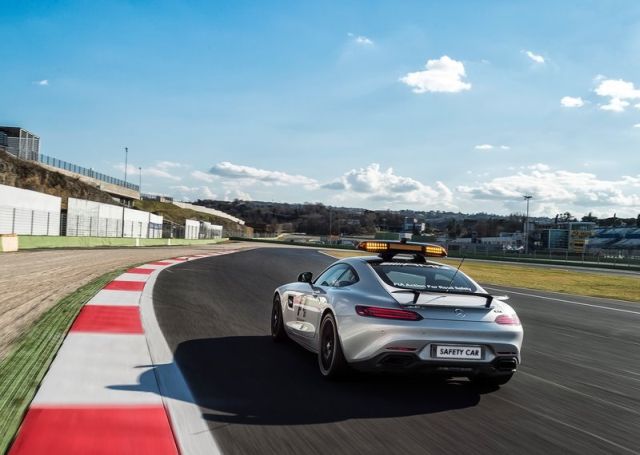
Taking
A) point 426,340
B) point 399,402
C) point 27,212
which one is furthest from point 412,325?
point 27,212

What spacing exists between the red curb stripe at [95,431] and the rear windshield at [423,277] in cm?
261

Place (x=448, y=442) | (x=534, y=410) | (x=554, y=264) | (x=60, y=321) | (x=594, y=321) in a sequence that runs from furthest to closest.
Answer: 1. (x=554, y=264)
2. (x=594, y=321)
3. (x=60, y=321)
4. (x=534, y=410)
5. (x=448, y=442)

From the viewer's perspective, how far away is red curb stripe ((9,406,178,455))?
3.54 m

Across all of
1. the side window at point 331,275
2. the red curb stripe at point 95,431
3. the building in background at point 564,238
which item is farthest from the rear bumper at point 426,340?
the building in background at point 564,238

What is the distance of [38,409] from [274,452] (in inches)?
70.9

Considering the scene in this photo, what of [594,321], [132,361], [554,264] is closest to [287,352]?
[132,361]

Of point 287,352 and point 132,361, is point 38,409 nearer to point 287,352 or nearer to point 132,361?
point 132,361

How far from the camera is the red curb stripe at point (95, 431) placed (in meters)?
3.54

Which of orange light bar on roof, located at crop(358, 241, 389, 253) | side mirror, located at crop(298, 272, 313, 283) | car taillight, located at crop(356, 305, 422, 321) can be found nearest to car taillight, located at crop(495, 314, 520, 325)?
car taillight, located at crop(356, 305, 422, 321)

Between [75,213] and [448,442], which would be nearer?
[448,442]

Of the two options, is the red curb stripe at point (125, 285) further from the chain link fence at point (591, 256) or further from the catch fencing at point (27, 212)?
the chain link fence at point (591, 256)

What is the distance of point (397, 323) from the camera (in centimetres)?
512

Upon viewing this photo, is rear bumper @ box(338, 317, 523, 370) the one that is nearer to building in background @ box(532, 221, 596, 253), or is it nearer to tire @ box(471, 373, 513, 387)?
tire @ box(471, 373, 513, 387)

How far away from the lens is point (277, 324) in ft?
25.5
